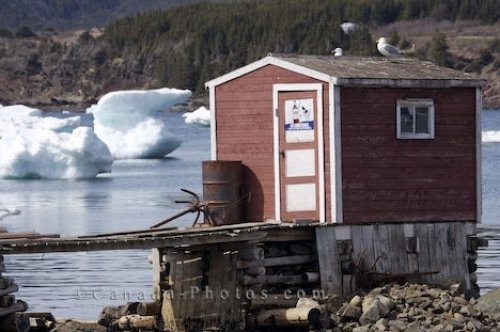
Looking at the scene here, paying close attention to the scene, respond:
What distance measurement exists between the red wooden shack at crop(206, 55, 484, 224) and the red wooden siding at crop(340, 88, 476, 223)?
0.01 m

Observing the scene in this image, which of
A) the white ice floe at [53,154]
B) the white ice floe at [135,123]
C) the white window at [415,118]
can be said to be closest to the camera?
the white window at [415,118]

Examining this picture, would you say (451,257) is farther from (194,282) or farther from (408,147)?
(194,282)

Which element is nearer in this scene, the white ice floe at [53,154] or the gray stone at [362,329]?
the gray stone at [362,329]

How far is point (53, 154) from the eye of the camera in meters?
42.3

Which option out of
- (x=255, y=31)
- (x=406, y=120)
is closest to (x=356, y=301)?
(x=406, y=120)

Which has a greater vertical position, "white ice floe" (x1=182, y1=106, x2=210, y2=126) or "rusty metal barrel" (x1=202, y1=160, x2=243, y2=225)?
"white ice floe" (x1=182, y1=106, x2=210, y2=126)

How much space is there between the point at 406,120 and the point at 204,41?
421 ft

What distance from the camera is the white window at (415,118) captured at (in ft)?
55.9

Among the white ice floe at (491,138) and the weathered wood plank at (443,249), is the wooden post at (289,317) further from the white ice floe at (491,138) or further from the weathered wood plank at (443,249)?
the white ice floe at (491,138)

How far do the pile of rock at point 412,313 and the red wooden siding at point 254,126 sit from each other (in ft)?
5.63

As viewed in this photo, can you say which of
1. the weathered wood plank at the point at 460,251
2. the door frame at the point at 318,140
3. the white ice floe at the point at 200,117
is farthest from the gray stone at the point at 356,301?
the white ice floe at the point at 200,117

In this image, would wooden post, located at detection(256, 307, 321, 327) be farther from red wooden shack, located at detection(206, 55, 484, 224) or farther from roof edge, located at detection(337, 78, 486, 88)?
roof edge, located at detection(337, 78, 486, 88)

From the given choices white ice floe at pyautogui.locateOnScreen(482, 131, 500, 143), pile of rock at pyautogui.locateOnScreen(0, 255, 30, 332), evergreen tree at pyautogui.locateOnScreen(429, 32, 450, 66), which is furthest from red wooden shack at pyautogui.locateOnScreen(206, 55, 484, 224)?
evergreen tree at pyautogui.locateOnScreen(429, 32, 450, 66)

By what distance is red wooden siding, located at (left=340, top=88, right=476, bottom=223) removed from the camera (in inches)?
659
